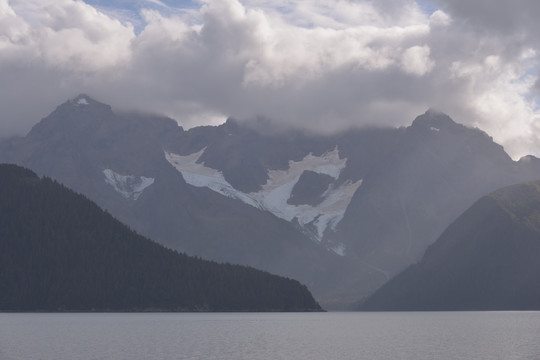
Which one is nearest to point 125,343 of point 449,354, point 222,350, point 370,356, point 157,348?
point 157,348

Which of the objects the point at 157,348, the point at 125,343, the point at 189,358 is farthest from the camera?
the point at 125,343

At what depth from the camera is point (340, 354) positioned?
170 meters

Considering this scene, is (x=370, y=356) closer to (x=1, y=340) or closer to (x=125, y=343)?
(x=125, y=343)

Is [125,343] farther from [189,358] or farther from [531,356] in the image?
[531,356]

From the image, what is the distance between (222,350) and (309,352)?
682 inches

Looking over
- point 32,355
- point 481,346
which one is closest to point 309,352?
point 481,346

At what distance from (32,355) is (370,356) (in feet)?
206

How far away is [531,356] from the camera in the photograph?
527 ft

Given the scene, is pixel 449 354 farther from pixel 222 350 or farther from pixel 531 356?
pixel 222 350

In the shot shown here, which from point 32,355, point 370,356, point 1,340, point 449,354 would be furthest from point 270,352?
point 1,340

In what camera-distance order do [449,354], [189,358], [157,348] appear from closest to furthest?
[189,358] → [449,354] → [157,348]

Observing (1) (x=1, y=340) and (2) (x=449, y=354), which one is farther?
(1) (x=1, y=340)

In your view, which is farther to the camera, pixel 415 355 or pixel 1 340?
pixel 1 340

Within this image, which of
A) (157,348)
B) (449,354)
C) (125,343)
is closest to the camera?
(449,354)
